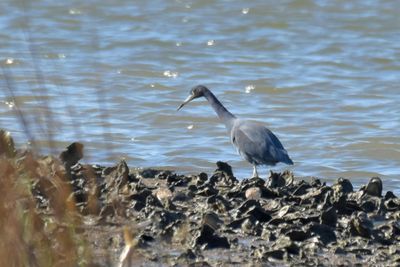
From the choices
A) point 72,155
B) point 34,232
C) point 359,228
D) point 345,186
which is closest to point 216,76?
point 345,186

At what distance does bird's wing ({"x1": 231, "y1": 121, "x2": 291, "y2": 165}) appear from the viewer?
8406mm

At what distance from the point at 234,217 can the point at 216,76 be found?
712cm

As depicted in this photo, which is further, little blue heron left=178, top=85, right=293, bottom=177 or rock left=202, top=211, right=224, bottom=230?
little blue heron left=178, top=85, right=293, bottom=177

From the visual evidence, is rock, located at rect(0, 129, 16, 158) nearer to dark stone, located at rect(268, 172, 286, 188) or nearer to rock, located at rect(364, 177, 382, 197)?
dark stone, located at rect(268, 172, 286, 188)

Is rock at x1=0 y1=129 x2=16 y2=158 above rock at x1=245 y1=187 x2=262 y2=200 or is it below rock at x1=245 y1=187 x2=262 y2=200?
above

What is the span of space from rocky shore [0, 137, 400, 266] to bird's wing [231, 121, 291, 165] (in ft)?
2.45

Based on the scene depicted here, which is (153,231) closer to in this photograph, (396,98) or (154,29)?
(396,98)

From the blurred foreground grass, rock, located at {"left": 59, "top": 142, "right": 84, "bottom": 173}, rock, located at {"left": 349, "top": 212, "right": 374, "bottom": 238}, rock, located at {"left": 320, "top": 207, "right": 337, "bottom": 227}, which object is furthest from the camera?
rock, located at {"left": 59, "top": 142, "right": 84, "bottom": 173}

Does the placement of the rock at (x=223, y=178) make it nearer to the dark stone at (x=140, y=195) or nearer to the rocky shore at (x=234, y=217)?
the rocky shore at (x=234, y=217)

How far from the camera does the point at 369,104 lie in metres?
12.0

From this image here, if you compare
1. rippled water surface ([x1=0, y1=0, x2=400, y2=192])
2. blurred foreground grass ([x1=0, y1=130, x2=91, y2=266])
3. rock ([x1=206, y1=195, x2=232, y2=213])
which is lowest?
rippled water surface ([x1=0, y1=0, x2=400, y2=192])

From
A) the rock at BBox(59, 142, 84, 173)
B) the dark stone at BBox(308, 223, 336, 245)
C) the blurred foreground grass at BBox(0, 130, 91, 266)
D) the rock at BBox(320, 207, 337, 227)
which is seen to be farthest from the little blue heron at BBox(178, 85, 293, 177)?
the blurred foreground grass at BBox(0, 130, 91, 266)

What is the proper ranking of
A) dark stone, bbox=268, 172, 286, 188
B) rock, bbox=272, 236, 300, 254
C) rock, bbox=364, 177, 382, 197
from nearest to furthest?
rock, bbox=272, 236, 300, 254, rock, bbox=364, 177, 382, 197, dark stone, bbox=268, 172, 286, 188

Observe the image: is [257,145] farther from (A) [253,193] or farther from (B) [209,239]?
(B) [209,239]
